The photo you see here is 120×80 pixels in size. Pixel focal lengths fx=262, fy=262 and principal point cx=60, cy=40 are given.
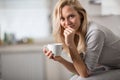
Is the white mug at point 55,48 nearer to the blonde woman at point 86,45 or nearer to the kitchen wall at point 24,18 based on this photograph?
the blonde woman at point 86,45

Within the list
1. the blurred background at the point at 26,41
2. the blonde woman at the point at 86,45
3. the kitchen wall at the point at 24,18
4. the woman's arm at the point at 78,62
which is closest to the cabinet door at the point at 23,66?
the blurred background at the point at 26,41

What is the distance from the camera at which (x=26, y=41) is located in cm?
311

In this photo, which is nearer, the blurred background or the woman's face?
the woman's face

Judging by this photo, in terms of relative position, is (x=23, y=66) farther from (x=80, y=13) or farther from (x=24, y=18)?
(x=80, y=13)

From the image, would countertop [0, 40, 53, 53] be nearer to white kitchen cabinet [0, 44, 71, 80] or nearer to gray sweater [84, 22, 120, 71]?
white kitchen cabinet [0, 44, 71, 80]

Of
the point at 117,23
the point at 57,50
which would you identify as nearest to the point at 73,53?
the point at 57,50

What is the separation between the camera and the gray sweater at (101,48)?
4.14 ft

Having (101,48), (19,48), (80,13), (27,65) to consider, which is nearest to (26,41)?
(19,48)

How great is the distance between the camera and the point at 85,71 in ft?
4.14

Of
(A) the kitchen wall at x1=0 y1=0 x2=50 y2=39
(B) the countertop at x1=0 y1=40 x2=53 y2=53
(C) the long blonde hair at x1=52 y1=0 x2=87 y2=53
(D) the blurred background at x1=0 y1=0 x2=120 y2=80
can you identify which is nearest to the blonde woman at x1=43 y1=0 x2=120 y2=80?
(C) the long blonde hair at x1=52 y1=0 x2=87 y2=53

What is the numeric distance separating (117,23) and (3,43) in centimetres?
142

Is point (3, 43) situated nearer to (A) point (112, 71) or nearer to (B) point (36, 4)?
(B) point (36, 4)

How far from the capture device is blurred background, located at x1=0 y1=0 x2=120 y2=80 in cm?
308

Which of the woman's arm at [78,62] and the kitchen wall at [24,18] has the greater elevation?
the kitchen wall at [24,18]
